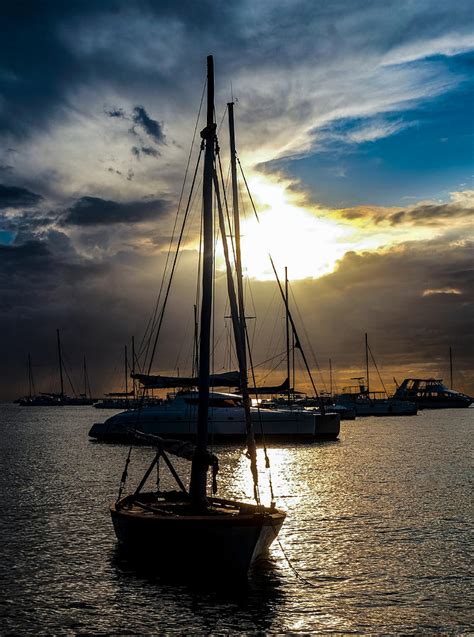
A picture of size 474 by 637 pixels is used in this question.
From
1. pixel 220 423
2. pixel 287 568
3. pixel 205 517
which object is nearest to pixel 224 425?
pixel 220 423

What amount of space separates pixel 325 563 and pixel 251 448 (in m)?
4.61

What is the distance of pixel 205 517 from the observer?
64.3ft

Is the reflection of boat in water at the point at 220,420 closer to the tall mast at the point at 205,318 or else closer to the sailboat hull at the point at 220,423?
the sailboat hull at the point at 220,423

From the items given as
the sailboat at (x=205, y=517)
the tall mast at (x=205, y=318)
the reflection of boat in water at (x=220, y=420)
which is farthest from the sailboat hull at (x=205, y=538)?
the reflection of boat in water at (x=220, y=420)

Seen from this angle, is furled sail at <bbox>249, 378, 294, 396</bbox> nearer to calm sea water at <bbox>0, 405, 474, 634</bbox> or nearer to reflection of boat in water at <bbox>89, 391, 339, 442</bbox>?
reflection of boat in water at <bbox>89, 391, 339, 442</bbox>

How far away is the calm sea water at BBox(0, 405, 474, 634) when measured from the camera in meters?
17.5

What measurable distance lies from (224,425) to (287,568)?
4330cm

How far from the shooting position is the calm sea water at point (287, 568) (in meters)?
17.5

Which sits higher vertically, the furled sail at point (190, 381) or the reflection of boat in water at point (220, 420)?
the furled sail at point (190, 381)

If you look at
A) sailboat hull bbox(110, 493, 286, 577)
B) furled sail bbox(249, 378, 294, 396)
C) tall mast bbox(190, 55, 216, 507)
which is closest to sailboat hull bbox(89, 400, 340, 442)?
furled sail bbox(249, 378, 294, 396)

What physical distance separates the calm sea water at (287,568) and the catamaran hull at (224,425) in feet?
66.1

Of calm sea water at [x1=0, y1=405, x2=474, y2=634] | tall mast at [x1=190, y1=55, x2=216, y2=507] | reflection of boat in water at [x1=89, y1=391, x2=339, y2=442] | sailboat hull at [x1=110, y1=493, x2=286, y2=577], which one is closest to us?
calm sea water at [x1=0, y1=405, x2=474, y2=634]

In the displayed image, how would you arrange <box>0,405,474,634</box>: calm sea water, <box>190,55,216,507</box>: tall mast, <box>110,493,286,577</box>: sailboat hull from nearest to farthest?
<box>0,405,474,634</box>: calm sea water → <box>110,493,286,577</box>: sailboat hull → <box>190,55,216,507</box>: tall mast

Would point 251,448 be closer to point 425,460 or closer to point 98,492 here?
point 98,492
